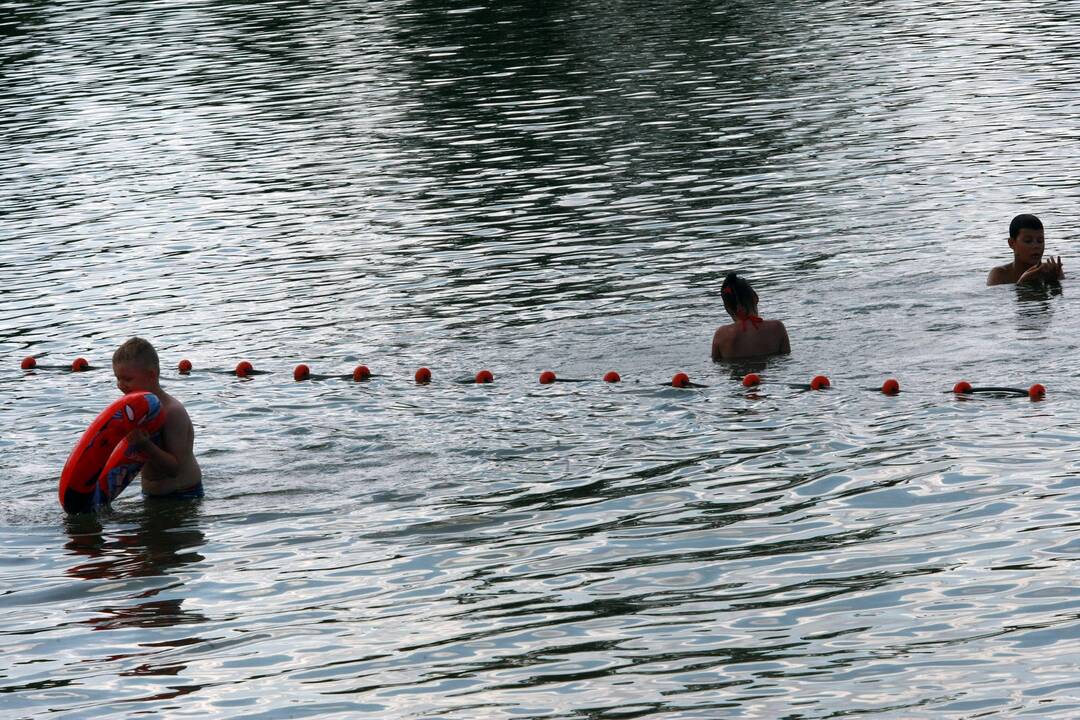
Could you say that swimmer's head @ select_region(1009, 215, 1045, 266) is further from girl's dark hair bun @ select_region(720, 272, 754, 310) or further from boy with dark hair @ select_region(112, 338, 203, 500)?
boy with dark hair @ select_region(112, 338, 203, 500)

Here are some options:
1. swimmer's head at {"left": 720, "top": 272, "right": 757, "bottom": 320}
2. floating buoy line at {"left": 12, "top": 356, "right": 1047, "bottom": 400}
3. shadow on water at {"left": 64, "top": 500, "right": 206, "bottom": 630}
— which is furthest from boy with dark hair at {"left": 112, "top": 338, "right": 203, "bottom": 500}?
swimmer's head at {"left": 720, "top": 272, "right": 757, "bottom": 320}

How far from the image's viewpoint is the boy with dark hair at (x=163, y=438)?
492 inches

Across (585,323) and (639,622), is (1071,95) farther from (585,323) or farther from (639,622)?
(639,622)

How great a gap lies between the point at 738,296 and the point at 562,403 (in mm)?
2257

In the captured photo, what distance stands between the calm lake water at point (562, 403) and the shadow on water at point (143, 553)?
0.04 meters

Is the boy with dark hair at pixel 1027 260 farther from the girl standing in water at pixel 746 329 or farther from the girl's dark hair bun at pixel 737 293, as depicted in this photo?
the girl's dark hair bun at pixel 737 293

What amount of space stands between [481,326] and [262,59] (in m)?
28.2

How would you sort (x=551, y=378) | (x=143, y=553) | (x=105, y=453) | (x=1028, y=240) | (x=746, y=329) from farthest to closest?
1. (x=1028, y=240)
2. (x=746, y=329)
3. (x=551, y=378)
4. (x=105, y=453)
5. (x=143, y=553)

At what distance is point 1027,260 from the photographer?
1747cm

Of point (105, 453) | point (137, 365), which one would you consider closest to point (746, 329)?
point (137, 365)

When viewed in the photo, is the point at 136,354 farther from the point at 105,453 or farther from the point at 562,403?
the point at 562,403

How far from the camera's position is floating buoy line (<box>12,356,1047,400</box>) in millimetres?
13758

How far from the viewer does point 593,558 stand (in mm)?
10469

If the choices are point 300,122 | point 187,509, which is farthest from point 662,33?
point 187,509
